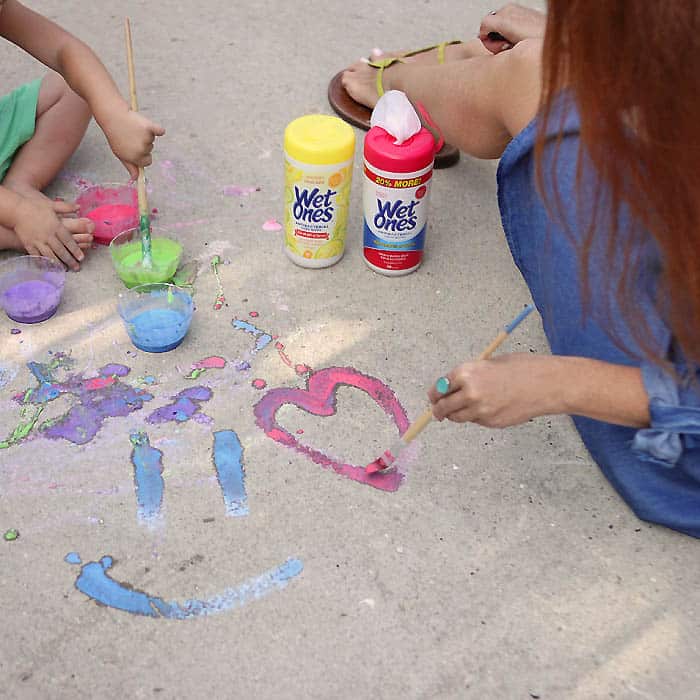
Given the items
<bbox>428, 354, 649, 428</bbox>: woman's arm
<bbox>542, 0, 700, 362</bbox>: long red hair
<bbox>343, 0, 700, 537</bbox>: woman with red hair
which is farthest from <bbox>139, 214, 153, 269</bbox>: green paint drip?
<bbox>542, 0, 700, 362</bbox>: long red hair

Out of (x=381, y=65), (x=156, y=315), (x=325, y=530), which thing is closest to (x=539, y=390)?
(x=325, y=530)

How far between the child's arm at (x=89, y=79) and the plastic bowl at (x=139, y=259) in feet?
0.38

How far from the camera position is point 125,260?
153cm

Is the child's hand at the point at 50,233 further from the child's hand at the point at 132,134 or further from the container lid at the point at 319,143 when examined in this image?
the container lid at the point at 319,143

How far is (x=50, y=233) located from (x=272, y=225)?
406mm

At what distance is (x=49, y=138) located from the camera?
168 cm

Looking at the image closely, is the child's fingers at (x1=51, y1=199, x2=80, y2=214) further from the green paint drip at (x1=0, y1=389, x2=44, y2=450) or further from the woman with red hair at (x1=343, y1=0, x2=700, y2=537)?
the woman with red hair at (x1=343, y1=0, x2=700, y2=537)

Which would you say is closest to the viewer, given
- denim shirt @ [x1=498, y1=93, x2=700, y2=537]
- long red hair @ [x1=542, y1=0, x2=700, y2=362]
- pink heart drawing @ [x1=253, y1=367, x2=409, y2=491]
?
long red hair @ [x1=542, y1=0, x2=700, y2=362]

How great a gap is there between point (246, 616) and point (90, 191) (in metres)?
0.94

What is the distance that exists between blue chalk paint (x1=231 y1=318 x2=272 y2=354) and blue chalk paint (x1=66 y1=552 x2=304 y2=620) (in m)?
0.43

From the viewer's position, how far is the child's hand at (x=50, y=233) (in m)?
1.51

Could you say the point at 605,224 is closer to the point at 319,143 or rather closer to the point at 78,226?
the point at 319,143

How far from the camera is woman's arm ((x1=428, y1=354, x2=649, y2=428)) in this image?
107 centimetres

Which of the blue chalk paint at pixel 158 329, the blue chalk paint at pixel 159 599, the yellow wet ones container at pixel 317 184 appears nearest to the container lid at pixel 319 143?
the yellow wet ones container at pixel 317 184
